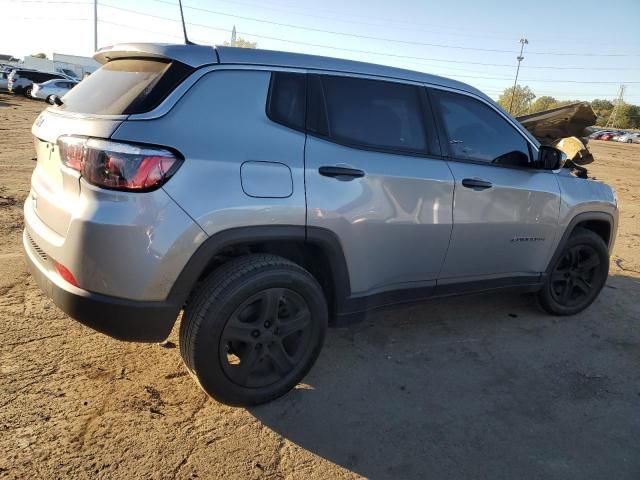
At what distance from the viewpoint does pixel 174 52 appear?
8.39 ft

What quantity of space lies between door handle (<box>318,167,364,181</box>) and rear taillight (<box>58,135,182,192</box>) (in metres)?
0.84

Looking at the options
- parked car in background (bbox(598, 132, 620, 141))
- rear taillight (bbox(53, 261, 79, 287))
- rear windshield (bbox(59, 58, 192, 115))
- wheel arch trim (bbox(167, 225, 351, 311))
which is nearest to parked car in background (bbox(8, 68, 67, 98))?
rear windshield (bbox(59, 58, 192, 115))

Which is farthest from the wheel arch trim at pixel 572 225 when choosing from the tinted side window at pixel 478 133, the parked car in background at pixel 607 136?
the parked car in background at pixel 607 136

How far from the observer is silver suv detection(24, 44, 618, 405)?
90.7 inches

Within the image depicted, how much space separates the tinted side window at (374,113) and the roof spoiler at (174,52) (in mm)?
698

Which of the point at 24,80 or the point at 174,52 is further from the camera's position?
the point at 24,80

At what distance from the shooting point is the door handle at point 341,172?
2.76 meters

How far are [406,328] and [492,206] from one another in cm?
116

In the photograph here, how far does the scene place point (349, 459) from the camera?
2.47 meters

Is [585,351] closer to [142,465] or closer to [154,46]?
[142,465]

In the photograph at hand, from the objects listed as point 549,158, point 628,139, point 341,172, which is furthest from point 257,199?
point 628,139

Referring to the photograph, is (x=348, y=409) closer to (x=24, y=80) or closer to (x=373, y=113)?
(x=373, y=113)

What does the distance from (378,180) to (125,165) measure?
4.64 feet

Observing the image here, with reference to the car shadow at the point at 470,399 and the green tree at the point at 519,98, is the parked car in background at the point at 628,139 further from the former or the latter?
the car shadow at the point at 470,399
